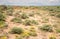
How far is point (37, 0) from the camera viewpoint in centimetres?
1612

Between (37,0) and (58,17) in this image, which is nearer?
(58,17)

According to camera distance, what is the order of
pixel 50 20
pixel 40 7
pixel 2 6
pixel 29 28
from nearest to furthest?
pixel 29 28
pixel 50 20
pixel 2 6
pixel 40 7

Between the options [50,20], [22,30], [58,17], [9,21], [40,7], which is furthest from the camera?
[40,7]

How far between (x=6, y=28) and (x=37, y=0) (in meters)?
7.25

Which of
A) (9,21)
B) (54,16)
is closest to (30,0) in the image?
(54,16)

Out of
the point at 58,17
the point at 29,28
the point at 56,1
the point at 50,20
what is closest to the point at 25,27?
Result: the point at 29,28

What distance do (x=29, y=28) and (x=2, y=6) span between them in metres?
6.36

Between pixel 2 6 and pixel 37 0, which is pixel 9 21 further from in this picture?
pixel 37 0

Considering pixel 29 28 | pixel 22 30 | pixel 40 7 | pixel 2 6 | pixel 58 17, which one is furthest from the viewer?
pixel 40 7

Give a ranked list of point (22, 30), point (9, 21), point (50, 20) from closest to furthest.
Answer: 1. point (22, 30)
2. point (9, 21)
3. point (50, 20)

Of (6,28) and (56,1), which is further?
(56,1)

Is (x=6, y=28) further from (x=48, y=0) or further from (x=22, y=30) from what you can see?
(x=48, y=0)

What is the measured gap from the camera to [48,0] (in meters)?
16.3

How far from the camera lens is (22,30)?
9359 millimetres
